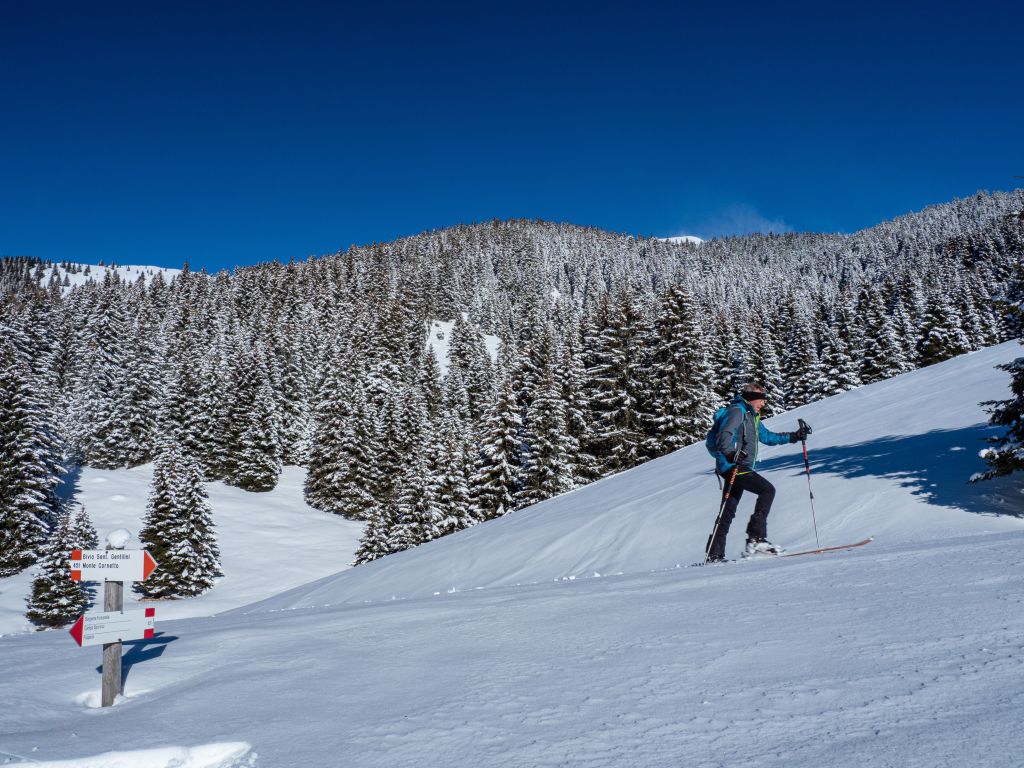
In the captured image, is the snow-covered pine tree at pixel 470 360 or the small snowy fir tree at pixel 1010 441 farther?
the snow-covered pine tree at pixel 470 360

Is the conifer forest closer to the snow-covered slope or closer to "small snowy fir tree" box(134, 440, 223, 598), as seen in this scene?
"small snowy fir tree" box(134, 440, 223, 598)

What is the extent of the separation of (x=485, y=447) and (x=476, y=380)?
37.8m

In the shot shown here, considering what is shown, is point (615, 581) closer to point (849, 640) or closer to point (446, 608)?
point (446, 608)

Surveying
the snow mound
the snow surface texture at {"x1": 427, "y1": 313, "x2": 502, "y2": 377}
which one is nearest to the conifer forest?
the snow surface texture at {"x1": 427, "y1": 313, "x2": 502, "y2": 377}

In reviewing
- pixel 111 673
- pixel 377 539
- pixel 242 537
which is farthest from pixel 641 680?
pixel 242 537

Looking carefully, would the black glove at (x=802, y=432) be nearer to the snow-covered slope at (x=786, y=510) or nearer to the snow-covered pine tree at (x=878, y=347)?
the snow-covered slope at (x=786, y=510)

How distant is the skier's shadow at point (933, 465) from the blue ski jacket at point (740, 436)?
10.4 ft

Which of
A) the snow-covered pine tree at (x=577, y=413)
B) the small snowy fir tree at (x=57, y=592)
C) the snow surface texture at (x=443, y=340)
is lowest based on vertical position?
the small snowy fir tree at (x=57, y=592)

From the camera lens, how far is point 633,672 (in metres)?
3.87

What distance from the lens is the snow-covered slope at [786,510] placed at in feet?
30.2

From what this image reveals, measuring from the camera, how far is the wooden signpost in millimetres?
5105

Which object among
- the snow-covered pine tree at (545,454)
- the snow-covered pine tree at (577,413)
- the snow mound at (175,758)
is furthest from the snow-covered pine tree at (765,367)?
the snow mound at (175,758)

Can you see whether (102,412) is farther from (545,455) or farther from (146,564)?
(146,564)

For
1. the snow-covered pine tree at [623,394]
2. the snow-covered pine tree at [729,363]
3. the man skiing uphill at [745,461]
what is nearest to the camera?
the man skiing uphill at [745,461]
